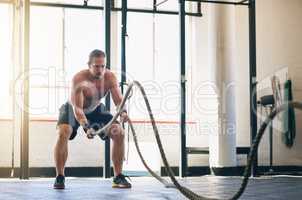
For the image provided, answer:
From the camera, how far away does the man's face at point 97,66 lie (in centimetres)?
449

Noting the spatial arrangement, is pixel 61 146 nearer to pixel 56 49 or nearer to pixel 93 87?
pixel 93 87

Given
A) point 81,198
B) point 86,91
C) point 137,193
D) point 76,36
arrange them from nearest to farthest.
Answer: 1. point 81,198
2. point 137,193
3. point 86,91
4. point 76,36

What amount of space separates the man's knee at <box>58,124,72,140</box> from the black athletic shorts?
4 cm

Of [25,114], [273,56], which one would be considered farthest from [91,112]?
[273,56]

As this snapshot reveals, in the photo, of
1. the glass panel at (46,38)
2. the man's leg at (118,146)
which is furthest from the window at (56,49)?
the man's leg at (118,146)

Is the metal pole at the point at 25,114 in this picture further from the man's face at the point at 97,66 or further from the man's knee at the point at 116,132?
the man's knee at the point at 116,132

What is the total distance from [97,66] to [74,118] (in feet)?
1.60

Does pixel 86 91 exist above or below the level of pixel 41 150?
above

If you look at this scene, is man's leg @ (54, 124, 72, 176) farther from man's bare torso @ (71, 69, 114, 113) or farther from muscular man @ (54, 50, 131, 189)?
man's bare torso @ (71, 69, 114, 113)

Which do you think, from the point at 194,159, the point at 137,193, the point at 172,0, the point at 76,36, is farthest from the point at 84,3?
the point at 137,193

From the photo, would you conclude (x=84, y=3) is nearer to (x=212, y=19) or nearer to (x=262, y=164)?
(x=212, y=19)

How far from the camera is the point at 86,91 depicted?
467 centimetres

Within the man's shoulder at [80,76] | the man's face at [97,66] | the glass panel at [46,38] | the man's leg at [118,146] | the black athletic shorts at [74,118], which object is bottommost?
the man's leg at [118,146]

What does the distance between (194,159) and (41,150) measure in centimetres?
203
